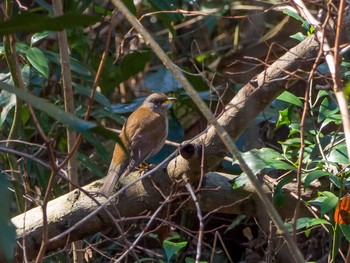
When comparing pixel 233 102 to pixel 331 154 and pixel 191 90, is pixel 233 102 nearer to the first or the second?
pixel 331 154

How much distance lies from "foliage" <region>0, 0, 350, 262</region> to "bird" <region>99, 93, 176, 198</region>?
0.44 ft

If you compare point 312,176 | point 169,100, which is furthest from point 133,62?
point 312,176

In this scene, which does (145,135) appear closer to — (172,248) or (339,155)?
(172,248)

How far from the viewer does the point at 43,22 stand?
198 cm

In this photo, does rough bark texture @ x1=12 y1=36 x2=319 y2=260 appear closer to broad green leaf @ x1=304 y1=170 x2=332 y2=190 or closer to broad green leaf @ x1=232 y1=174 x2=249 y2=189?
broad green leaf @ x1=232 y1=174 x2=249 y2=189

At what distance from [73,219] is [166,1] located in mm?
1443

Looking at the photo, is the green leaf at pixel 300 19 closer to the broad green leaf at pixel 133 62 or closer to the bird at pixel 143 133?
the bird at pixel 143 133

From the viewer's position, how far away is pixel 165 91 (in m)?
5.72

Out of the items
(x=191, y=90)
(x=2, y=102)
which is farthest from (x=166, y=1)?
(x=191, y=90)

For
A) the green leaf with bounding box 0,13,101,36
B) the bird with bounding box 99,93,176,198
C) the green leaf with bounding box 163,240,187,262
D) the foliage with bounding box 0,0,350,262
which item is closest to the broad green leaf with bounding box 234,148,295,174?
the foliage with bounding box 0,0,350,262

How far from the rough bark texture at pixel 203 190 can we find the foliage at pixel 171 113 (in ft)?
0.31

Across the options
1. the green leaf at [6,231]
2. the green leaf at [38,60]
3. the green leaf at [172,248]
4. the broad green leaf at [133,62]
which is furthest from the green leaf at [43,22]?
the broad green leaf at [133,62]

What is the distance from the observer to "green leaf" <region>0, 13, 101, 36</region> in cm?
195

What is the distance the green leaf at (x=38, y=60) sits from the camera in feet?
13.2
